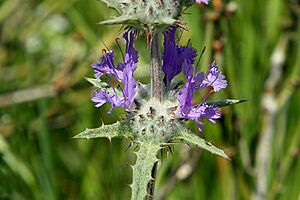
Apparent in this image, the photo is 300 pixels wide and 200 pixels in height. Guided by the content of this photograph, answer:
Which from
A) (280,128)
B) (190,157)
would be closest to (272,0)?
(280,128)

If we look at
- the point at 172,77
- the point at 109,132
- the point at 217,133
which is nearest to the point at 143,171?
the point at 109,132

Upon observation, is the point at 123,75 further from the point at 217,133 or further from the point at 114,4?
the point at 217,133

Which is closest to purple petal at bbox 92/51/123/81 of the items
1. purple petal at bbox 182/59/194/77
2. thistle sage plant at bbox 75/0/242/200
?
thistle sage plant at bbox 75/0/242/200

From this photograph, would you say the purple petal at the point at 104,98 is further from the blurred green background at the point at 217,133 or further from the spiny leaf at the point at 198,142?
the blurred green background at the point at 217,133

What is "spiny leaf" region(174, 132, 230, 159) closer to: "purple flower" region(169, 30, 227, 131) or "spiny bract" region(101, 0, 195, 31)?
"purple flower" region(169, 30, 227, 131)

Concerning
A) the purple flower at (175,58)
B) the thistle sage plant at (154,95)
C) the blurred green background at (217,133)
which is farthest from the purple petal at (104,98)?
the blurred green background at (217,133)

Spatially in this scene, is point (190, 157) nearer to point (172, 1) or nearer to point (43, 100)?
point (43, 100)
